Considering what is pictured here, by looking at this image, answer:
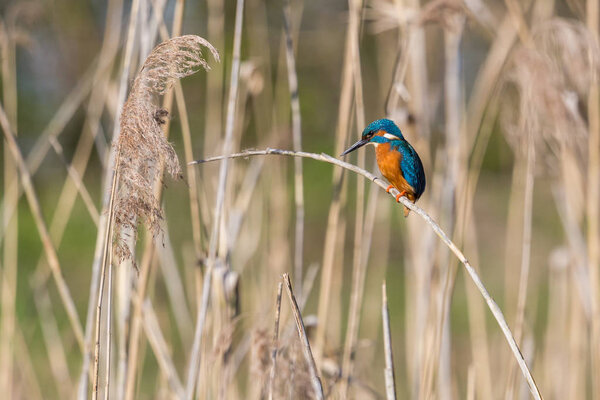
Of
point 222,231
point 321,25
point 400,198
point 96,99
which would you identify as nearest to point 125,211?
point 400,198

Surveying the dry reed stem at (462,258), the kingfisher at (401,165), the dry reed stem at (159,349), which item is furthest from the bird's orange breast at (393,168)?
the dry reed stem at (159,349)

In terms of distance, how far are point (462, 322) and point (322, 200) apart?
8.55ft

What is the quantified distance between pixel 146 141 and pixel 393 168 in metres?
0.85

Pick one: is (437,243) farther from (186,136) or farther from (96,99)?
(96,99)

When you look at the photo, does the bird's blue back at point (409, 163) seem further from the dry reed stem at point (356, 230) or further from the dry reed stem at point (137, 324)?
the dry reed stem at point (137, 324)

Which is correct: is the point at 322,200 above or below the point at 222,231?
above

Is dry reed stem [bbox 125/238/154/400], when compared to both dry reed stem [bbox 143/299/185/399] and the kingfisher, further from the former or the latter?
the kingfisher

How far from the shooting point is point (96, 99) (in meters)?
2.36

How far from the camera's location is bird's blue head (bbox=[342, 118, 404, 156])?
1.64m

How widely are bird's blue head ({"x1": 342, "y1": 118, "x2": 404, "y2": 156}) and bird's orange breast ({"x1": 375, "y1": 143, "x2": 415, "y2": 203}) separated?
4 centimetres

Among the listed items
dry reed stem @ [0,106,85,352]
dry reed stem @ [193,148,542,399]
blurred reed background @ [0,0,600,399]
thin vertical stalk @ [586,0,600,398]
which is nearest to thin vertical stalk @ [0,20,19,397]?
blurred reed background @ [0,0,600,399]

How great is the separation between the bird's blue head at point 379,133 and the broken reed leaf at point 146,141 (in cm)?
52

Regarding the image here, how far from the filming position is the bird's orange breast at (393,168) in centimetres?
183

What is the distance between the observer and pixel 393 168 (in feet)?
6.02
